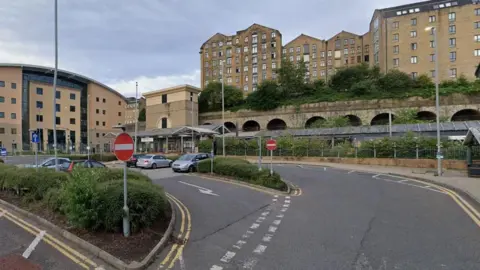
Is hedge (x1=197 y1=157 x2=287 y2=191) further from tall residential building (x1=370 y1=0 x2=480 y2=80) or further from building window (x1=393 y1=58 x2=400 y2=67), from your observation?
building window (x1=393 y1=58 x2=400 y2=67)

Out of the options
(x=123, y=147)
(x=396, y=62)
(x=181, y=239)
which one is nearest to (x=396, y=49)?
(x=396, y=62)

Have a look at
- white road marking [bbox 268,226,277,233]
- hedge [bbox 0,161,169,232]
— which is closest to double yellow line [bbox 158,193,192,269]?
hedge [bbox 0,161,169,232]

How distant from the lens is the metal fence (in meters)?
23.7

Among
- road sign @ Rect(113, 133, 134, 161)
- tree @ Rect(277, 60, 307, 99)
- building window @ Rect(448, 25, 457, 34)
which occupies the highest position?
building window @ Rect(448, 25, 457, 34)

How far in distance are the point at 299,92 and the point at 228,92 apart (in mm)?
17263

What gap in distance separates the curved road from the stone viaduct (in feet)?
158

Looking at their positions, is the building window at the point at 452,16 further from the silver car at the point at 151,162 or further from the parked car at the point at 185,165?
the silver car at the point at 151,162

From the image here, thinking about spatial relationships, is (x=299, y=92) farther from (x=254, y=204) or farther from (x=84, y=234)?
(x=84, y=234)

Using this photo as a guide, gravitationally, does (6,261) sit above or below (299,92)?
below

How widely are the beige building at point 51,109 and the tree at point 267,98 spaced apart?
3673 cm

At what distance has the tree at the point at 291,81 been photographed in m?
68.1

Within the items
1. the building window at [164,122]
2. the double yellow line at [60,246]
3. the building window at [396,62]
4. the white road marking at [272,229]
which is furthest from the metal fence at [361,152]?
the building window at [396,62]

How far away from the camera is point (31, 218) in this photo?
8.27m

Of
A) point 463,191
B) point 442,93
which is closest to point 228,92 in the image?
point 442,93
